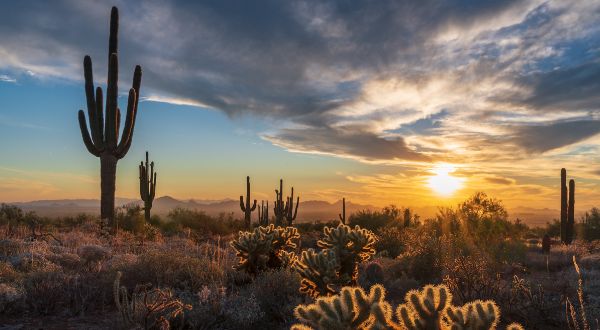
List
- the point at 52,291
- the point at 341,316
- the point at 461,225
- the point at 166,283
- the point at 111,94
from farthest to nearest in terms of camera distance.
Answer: the point at 461,225
the point at 111,94
the point at 166,283
the point at 52,291
the point at 341,316

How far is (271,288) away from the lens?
24.0 feet

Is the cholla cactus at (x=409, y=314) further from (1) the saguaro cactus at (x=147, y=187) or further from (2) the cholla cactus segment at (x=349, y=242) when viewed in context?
Answer: (1) the saguaro cactus at (x=147, y=187)

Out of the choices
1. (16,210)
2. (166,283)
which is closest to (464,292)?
(166,283)

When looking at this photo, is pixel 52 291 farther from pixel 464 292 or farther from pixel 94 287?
pixel 464 292

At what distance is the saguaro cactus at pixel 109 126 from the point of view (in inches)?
743

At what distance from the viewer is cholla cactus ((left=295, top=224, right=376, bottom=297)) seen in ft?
21.2

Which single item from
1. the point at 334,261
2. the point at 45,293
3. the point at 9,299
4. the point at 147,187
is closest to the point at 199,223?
the point at 147,187

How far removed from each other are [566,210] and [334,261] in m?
23.0

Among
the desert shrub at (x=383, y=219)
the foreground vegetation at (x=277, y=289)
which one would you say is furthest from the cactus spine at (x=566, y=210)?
the foreground vegetation at (x=277, y=289)

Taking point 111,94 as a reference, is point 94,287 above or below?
below

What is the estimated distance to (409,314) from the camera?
318cm

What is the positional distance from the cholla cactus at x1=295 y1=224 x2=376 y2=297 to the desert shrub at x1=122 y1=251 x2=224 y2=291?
6.83 ft

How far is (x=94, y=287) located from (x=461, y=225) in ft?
59.0

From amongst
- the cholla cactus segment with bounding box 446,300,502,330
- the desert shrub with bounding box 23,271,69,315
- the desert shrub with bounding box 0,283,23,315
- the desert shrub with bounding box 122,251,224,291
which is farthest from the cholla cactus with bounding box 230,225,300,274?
the cholla cactus segment with bounding box 446,300,502,330
